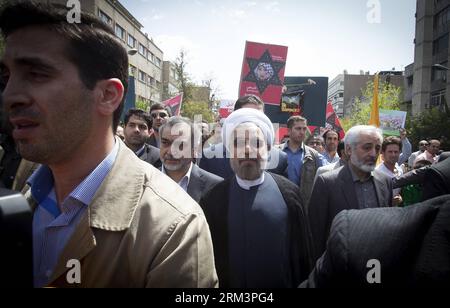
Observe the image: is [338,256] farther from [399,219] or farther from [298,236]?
[298,236]

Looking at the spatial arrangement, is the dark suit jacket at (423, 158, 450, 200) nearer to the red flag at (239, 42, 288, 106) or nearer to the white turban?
the white turban

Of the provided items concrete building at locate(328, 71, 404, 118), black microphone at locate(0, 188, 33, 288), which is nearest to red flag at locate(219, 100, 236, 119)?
black microphone at locate(0, 188, 33, 288)

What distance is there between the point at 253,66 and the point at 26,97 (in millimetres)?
5337

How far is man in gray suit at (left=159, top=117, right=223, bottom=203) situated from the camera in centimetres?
308

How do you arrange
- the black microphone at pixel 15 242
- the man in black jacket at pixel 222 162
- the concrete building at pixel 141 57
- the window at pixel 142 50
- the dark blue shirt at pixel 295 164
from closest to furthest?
1. the black microphone at pixel 15 242
2. the man in black jacket at pixel 222 162
3. the dark blue shirt at pixel 295 164
4. the concrete building at pixel 141 57
5. the window at pixel 142 50

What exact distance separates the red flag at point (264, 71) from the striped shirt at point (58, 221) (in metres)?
4.95

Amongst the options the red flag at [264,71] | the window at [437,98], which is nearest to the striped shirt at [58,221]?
the red flag at [264,71]

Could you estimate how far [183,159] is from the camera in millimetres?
3188

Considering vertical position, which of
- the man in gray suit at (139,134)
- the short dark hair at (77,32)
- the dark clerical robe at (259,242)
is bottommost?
the dark clerical robe at (259,242)

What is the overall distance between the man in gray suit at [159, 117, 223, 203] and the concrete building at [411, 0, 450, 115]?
39.8m

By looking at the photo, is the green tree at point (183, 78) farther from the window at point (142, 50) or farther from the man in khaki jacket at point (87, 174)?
the man in khaki jacket at point (87, 174)

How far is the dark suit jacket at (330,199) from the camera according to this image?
3.17 m
